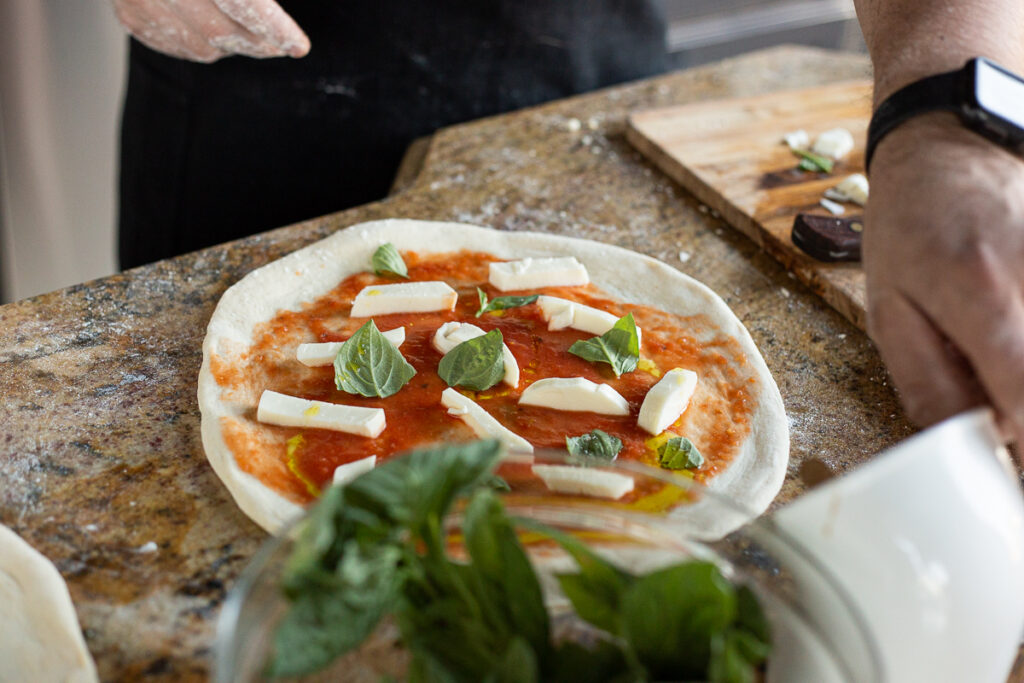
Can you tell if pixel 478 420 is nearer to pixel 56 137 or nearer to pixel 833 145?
pixel 833 145

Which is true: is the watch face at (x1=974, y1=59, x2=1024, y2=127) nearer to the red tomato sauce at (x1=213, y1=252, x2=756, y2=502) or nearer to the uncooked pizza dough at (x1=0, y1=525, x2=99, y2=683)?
the red tomato sauce at (x1=213, y1=252, x2=756, y2=502)

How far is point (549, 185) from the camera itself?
95.7 inches

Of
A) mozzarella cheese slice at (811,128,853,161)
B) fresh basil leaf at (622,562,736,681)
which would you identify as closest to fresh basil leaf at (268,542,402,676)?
fresh basil leaf at (622,562,736,681)

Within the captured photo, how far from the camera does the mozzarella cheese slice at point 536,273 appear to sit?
1.90m

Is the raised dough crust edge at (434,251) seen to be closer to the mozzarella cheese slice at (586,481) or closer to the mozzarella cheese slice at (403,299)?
the mozzarella cheese slice at (403,299)

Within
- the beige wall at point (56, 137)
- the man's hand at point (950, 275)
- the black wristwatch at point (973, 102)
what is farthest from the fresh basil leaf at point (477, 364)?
the beige wall at point (56, 137)

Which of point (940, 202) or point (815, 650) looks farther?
point (940, 202)

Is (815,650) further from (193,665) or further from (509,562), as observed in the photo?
→ (193,665)

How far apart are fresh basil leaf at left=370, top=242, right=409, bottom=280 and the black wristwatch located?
986mm

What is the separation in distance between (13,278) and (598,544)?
3.53 metres

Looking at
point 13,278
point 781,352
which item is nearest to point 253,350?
point 781,352

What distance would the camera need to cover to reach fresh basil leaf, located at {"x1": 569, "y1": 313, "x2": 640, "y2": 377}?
170 cm

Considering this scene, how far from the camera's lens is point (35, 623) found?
1.23 meters

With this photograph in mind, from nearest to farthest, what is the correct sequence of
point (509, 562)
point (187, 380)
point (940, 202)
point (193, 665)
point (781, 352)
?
point (509, 562), point (193, 665), point (940, 202), point (187, 380), point (781, 352)
